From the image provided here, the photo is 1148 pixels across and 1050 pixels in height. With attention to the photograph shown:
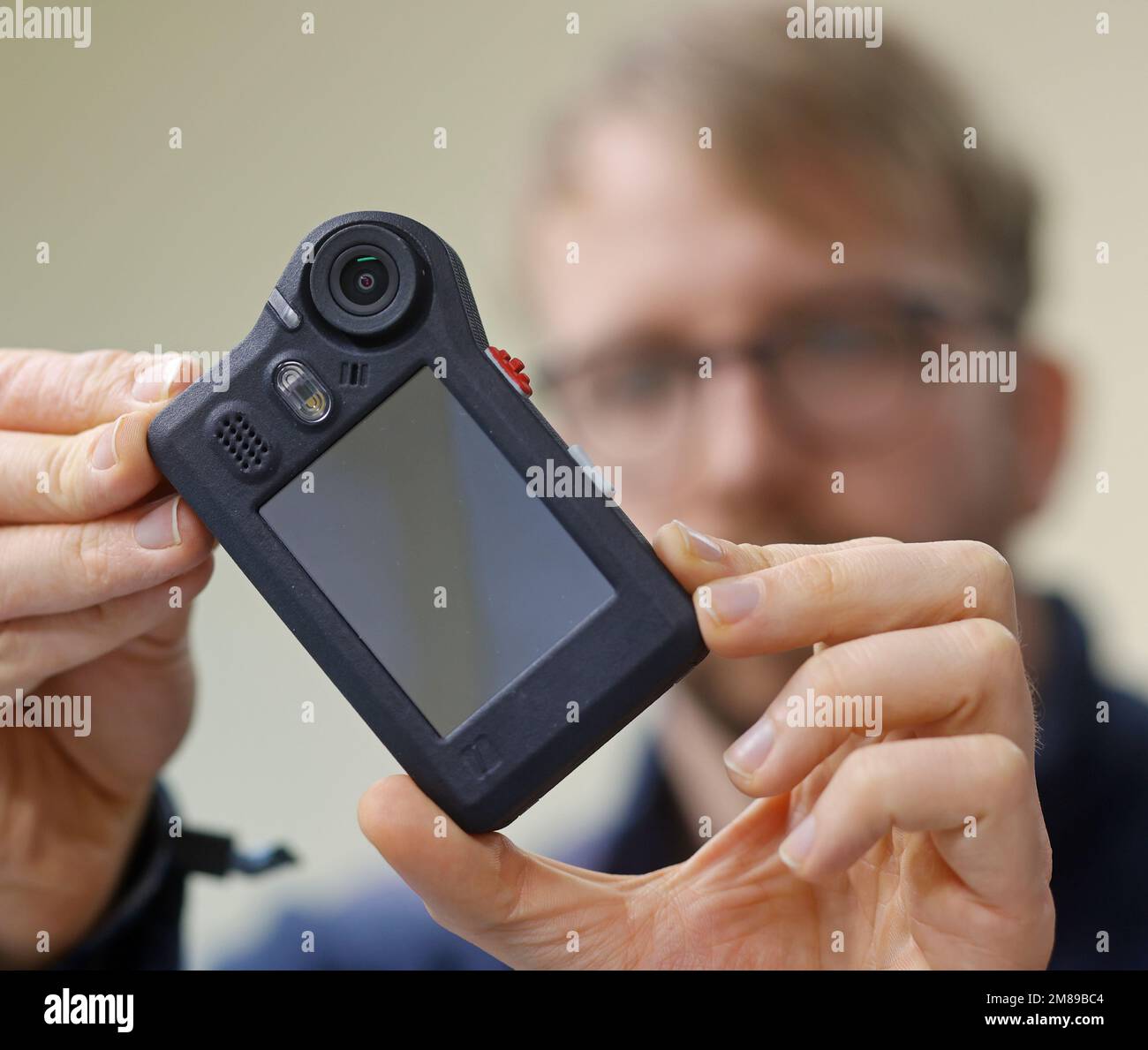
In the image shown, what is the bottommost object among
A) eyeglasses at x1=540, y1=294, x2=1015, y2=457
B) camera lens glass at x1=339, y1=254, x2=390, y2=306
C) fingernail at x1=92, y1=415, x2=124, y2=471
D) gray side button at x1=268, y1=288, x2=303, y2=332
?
fingernail at x1=92, y1=415, x2=124, y2=471

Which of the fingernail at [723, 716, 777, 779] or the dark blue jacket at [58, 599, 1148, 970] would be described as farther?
the dark blue jacket at [58, 599, 1148, 970]

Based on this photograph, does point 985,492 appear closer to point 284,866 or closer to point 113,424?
point 284,866

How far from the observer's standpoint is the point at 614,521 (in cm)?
64

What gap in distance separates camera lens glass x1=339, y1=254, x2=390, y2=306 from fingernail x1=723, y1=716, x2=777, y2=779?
37 centimetres

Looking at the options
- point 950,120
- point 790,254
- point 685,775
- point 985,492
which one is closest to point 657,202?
point 790,254

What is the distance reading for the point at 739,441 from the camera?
1462 millimetres

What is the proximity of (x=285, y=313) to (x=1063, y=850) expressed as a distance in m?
1.45

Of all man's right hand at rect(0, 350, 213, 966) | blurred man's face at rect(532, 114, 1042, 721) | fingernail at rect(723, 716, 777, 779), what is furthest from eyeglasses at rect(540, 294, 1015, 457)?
fingernail at rect(723, 716, 777, 779)

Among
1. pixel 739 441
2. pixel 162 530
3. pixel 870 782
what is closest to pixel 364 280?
pixel 162 530

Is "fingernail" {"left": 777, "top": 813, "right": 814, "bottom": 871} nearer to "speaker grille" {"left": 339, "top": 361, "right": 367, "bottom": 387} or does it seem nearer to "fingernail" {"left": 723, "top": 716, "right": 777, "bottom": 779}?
"fingernail" {"left": 723, "top": 716, "right": 777, "bottom": 779}

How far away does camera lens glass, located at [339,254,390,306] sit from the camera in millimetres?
654

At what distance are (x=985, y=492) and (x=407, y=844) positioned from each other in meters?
1.22

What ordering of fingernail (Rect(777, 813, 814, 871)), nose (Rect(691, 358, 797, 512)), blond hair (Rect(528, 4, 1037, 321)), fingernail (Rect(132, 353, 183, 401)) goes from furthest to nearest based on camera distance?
blond hair (Rect(528, 4, 1037, 321)) → nose (Rect(691, 358, 797, 512)) → fingernail (Rect(132, 353, 183, 401)) → fingernail (Rect(777, 813, 814, 871))

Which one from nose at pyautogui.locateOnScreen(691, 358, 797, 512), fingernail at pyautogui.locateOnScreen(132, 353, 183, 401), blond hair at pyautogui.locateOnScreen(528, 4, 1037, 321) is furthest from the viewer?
blond hair at pyautogui.locateOnScreen(528, 4, 1037, 321)
